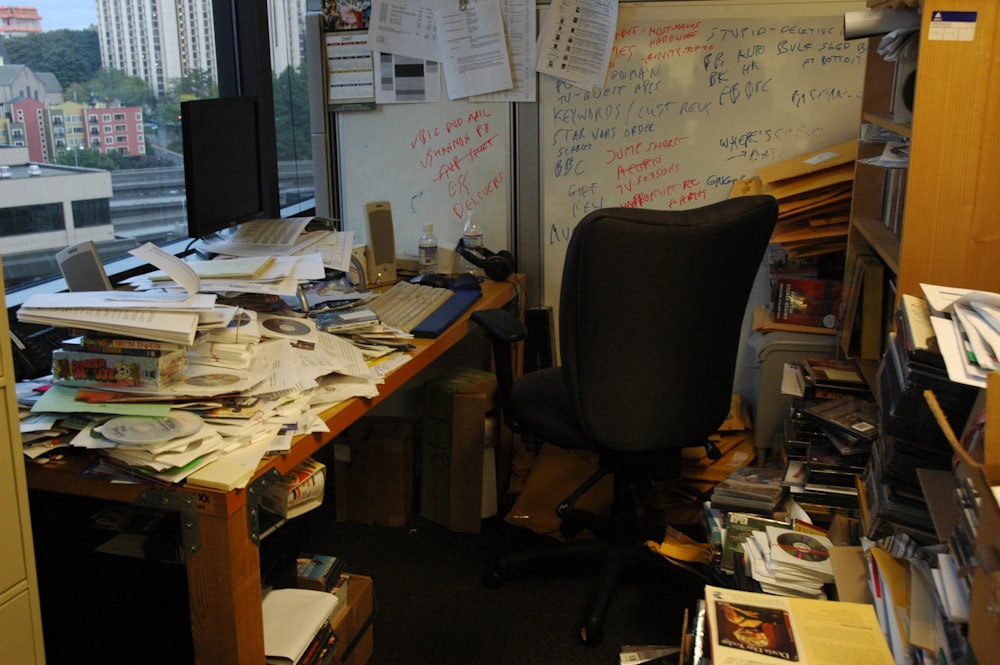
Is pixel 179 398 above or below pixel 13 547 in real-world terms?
above

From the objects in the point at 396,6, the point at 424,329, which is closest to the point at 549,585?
the point at 424,329

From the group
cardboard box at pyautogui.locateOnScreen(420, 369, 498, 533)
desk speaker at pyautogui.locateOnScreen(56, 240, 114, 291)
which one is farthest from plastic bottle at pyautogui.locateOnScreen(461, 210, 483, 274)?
desk speaker at pyautogui.locateOnScreen(56, 240, 114, 291)

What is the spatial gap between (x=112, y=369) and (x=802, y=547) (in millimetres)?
1324

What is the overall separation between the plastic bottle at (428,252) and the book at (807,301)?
1073 millimetres

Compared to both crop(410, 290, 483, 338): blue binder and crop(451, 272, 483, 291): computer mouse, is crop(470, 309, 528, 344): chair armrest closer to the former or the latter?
crop(410, 290, 483, 338): blue binder

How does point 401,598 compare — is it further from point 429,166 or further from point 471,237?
point 429,166

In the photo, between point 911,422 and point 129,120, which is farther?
point 129,120

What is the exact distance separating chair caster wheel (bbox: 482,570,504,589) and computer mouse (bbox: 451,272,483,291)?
843mm

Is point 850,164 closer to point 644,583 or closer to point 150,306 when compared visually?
point 644,583

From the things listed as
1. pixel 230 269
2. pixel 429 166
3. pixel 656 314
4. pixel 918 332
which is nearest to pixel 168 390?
pixel 230 269

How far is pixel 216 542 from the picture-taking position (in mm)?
1483

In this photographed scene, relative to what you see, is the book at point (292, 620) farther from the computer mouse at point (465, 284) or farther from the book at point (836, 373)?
the book at point (836, 373)

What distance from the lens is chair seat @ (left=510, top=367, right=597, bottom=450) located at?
2.25 metres

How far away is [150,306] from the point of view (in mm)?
1665
